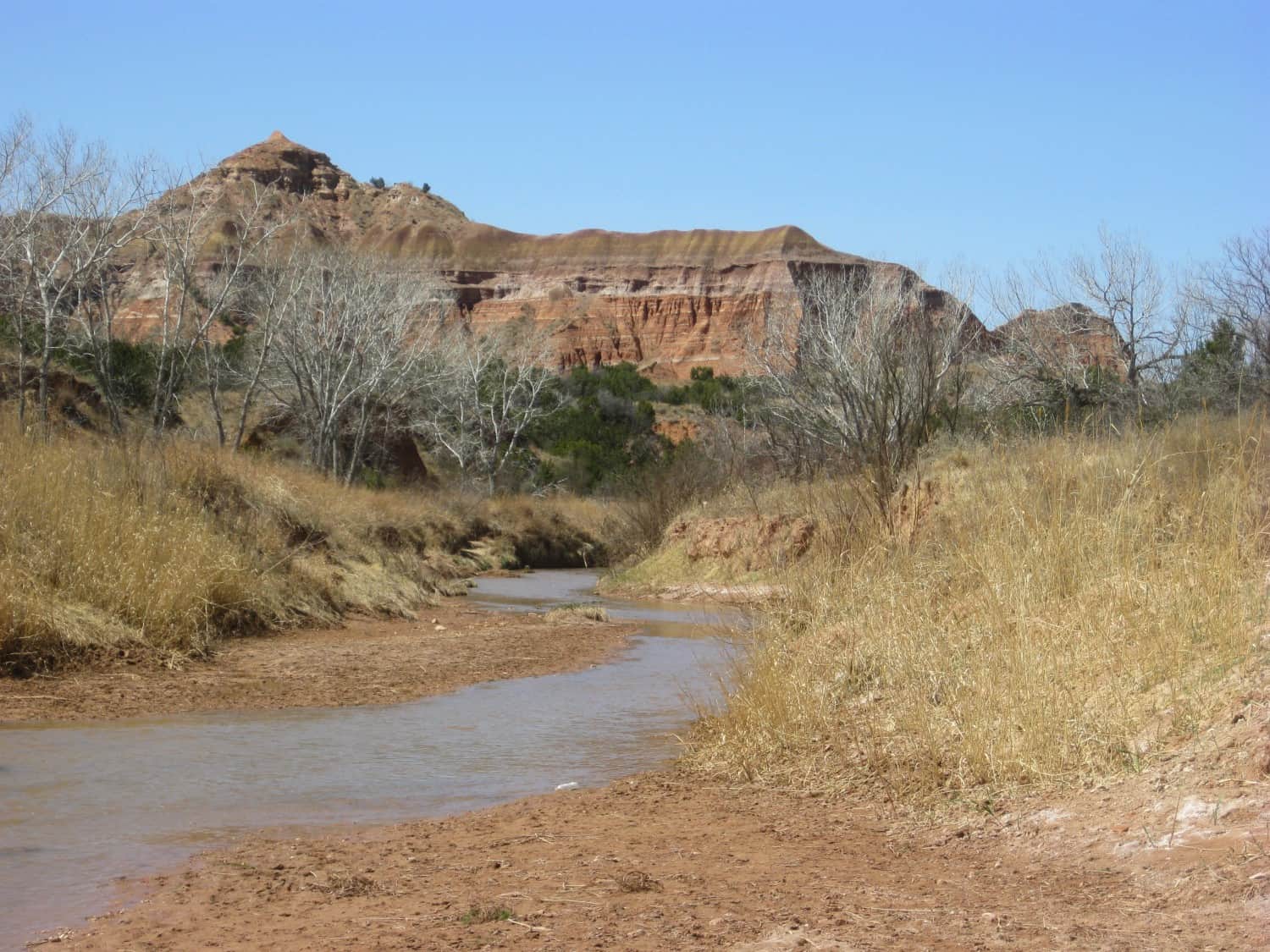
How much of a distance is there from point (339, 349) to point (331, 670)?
26123mm

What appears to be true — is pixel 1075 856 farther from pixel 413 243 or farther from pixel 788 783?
pixel 413 243

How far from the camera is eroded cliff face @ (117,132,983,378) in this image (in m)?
115

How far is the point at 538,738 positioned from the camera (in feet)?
29.3

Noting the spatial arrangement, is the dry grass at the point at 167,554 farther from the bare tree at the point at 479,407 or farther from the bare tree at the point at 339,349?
the bare tree at the point at 479,407

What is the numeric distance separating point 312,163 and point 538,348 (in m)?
73.4

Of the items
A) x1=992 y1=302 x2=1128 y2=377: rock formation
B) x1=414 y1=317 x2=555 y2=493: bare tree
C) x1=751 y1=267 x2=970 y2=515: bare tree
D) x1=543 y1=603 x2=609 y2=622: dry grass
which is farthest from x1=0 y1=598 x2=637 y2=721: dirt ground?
x1=414 y1=317 x2=555 y2=493: bare tree

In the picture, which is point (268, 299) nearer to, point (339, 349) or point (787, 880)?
point (339, 349)

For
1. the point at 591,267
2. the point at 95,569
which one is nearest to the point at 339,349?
the point at 95,569

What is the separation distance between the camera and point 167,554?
41.2 ft

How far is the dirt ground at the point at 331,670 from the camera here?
9375mm

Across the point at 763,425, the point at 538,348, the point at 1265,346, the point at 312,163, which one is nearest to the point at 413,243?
the point at 312,163

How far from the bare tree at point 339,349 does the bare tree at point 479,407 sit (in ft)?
20.5

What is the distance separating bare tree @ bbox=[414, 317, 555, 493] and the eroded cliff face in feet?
168

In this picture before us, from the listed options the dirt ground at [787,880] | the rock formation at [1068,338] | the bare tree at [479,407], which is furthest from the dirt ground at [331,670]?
the bare tree at [479,407]
